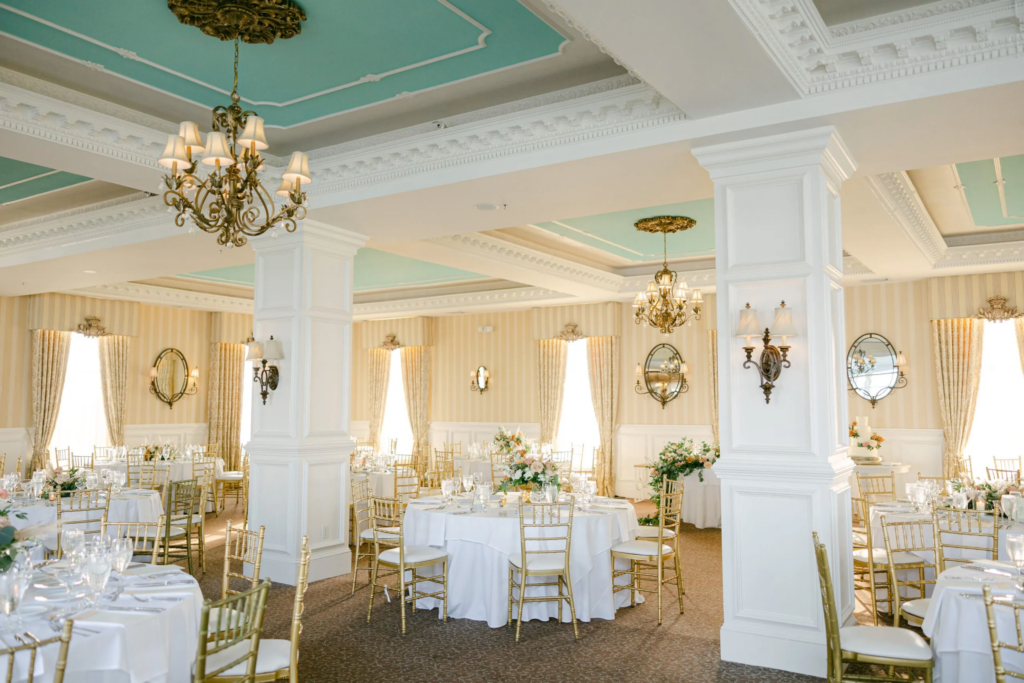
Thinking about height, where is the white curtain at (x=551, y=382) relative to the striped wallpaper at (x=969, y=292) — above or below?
below

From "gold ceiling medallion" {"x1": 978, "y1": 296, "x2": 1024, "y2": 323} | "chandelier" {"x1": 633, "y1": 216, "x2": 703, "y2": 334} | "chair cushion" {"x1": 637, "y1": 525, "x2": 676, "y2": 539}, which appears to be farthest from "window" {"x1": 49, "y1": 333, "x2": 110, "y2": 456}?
"gold ceiling medallion" {"x1": 978, "y1": 296, "x2": 1024, "y2": 323}

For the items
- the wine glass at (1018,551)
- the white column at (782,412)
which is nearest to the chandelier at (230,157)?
the white column at (782,412)

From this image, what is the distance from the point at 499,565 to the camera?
243 inches

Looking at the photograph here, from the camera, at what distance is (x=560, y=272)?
1146 centimetres

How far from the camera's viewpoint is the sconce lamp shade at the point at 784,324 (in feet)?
16.1

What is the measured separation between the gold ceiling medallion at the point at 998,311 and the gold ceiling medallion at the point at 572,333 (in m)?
6.53

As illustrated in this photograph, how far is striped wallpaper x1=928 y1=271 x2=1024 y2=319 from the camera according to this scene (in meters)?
10.7

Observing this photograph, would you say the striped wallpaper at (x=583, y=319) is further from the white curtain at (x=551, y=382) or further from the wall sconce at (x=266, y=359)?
the wall sconce at (x=266, y=359)

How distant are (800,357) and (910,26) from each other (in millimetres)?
2114

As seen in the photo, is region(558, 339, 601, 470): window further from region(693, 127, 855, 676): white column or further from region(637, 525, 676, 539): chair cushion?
region(693, 127, 855, 676): white column

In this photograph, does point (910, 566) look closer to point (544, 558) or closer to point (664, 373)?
point (544, 558)

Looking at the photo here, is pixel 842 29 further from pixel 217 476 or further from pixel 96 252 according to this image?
pixel 217 476

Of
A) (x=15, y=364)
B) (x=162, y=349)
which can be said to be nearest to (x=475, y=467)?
(x=162, y=349)

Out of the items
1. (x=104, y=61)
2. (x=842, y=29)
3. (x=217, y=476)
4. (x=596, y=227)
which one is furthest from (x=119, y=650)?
(x=217, y=476)
